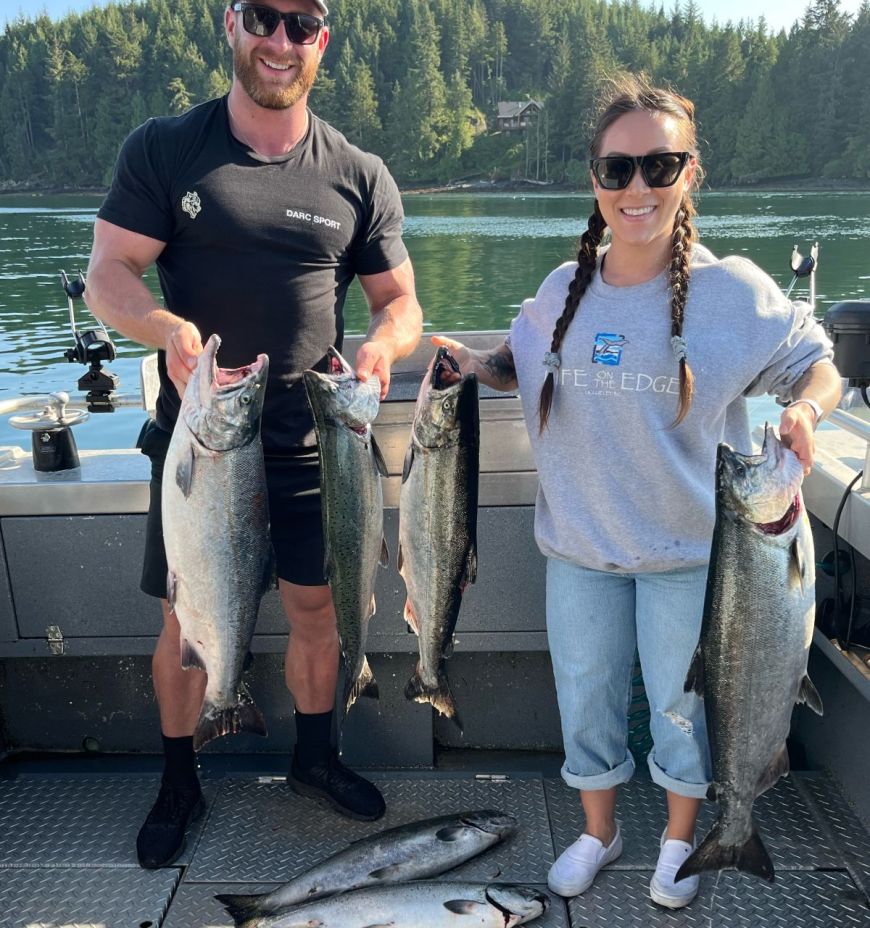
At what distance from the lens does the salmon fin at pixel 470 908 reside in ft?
9.36

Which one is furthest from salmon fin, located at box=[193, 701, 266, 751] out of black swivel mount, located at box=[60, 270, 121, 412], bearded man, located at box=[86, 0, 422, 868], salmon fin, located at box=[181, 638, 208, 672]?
black swivel mount, located at box=[60, 270, 121, 412]

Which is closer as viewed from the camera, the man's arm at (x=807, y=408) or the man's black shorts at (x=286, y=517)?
the man's arm at (x=807, y=408)

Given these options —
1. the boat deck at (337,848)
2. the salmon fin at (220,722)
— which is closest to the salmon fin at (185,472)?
the salmon fin at (220,722)

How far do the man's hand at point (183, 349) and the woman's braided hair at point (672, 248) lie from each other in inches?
39.8

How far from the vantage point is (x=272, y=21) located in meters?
2.88

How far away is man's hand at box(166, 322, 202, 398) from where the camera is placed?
102 inches

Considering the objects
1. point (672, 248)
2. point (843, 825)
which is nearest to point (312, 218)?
point (672, 248)

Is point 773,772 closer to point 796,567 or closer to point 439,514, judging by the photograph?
point 796,567

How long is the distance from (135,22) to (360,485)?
12365 cm

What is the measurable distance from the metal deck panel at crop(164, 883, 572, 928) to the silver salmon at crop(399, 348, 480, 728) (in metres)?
0.71

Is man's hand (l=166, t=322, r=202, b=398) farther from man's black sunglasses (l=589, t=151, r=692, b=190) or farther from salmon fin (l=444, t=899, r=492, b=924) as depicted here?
salmon fin (l=444, t=899, r=492, b=924)

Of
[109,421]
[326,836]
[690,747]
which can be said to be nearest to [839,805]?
[690,747]

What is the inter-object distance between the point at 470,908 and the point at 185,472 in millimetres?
1606

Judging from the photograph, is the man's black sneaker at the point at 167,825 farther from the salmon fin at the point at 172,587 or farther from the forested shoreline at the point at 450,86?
the forested shoreline at the point at 450,86
